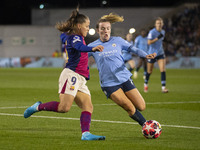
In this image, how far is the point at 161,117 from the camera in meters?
10.4

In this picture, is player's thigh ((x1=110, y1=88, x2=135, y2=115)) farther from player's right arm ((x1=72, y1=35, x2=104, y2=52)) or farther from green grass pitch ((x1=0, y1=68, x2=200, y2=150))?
player's right arm ((x1=72, y1=35, x2=104, y2=52))

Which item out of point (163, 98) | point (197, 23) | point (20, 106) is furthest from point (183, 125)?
point (197, 23)

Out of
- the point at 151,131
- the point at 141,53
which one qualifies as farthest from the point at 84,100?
the point at 141,53

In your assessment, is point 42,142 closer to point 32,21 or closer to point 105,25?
point 105,25

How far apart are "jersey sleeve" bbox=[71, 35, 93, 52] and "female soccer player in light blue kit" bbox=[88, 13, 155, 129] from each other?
949mm

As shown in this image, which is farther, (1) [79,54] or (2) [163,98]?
(2) [163,98]

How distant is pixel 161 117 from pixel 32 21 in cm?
4797

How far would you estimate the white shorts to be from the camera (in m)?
7.54

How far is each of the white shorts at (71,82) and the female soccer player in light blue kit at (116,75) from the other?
67 cm

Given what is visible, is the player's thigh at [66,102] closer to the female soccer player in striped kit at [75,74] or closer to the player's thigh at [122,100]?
the female soccer player in striped kit at [75,74]

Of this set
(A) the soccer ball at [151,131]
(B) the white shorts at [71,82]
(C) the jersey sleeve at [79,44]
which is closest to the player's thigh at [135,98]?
(A) the soccer ball at [151,131]

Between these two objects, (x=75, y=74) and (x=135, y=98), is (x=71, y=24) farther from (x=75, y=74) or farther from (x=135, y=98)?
(x=135, y=98)

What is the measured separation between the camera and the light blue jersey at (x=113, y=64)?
8227 millimetres

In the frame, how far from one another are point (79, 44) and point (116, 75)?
3.92ft
